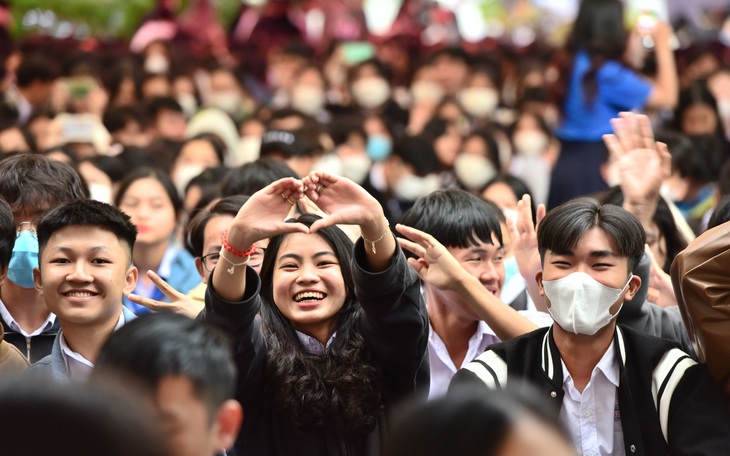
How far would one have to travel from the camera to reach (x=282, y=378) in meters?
3.98

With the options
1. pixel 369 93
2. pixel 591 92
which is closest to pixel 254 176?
pixel 591 92

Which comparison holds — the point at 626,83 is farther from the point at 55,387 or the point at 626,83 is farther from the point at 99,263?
the point at 55,387

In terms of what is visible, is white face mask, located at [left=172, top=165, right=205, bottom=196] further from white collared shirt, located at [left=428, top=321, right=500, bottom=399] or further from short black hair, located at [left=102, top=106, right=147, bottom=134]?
white collared shirt, located at [left=428, top=321, right=500, bottom=399]

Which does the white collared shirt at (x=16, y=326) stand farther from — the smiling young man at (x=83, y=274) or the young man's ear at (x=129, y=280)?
the young man's ear at (x=129, y=280)

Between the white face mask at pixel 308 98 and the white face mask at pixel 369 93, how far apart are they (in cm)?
35

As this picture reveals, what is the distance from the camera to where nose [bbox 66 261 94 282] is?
4117mm

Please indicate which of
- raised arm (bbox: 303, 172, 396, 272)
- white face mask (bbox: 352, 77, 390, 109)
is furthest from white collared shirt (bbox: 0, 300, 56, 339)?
white face mask (bbox: 352, 77, 390, 109)

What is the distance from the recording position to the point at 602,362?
4012 millimetres

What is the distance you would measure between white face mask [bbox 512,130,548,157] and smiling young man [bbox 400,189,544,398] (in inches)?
211

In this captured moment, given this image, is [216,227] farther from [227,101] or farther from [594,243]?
[227,101]

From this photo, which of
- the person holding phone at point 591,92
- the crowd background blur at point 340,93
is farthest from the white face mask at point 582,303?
the person holding phone at point 591,92

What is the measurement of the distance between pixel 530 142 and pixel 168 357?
26.7 ft

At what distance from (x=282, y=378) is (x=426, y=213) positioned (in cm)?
121

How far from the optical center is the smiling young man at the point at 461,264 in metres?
4.72
